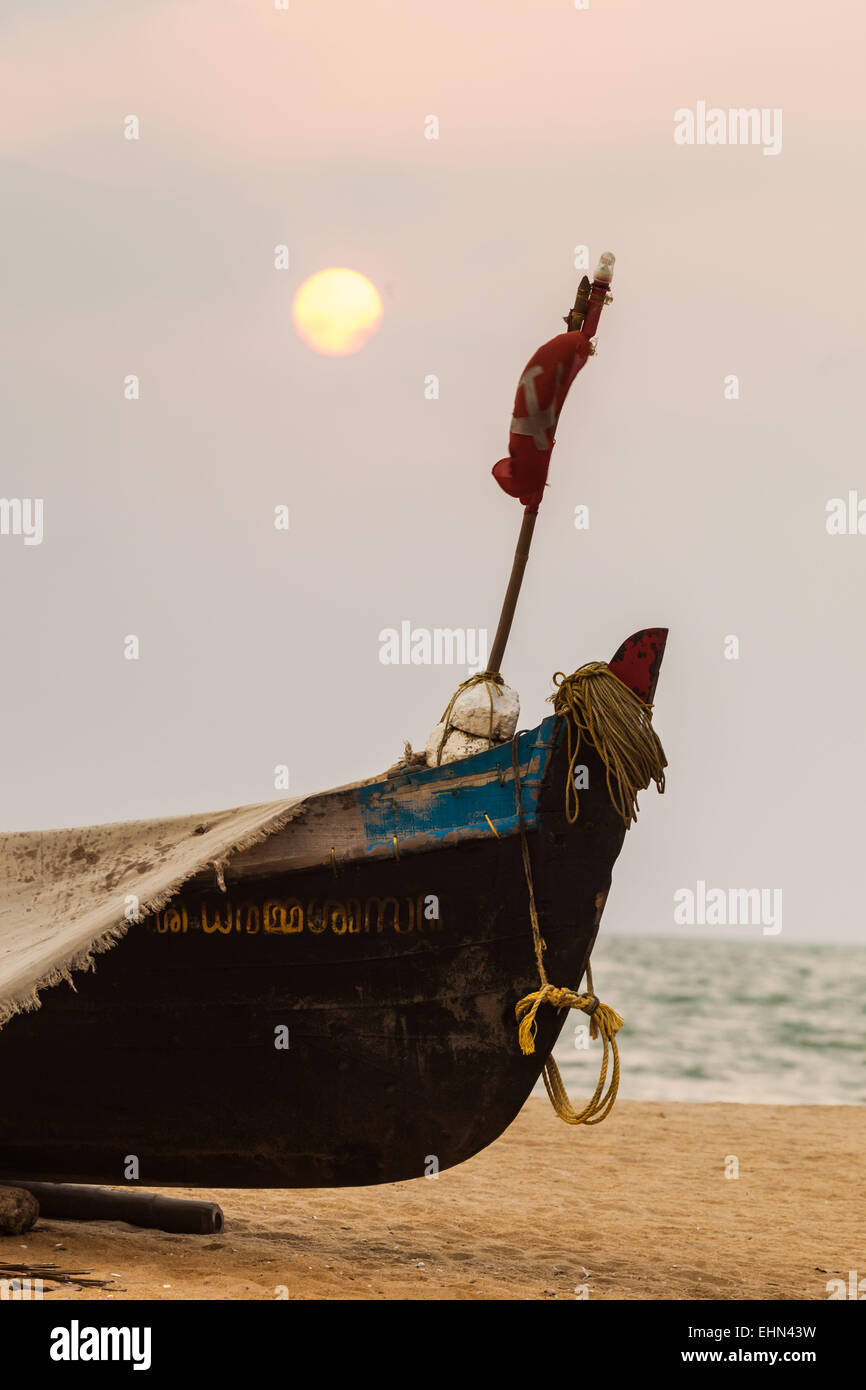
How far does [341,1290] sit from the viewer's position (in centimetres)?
537

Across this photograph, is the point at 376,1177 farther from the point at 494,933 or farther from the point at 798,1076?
the point at 798,1076

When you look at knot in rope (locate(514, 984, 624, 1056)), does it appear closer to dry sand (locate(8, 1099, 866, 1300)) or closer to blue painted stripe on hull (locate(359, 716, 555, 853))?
blue painted stripe on hull (locate(359, 716, 555, 853))

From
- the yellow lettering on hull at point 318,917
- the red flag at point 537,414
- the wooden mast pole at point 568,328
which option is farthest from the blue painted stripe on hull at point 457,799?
the red flag at point 537,414

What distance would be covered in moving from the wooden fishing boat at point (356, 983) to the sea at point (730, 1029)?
433 millimetres

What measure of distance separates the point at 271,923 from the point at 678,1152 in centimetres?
587

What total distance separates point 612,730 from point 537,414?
1.37 m

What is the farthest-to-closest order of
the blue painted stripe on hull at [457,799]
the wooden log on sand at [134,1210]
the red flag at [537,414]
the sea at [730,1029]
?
the sea at [730,1029] < the wooden log on sand at [134,1210] < the red flag at [537,414] < the blue painted stripe on hull at [457,799]

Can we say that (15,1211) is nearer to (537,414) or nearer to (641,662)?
(641,662)

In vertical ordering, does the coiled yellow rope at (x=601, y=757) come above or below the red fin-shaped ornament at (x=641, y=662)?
below

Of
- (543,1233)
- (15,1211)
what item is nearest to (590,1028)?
(543,1233)

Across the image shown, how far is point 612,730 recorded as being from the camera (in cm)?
550

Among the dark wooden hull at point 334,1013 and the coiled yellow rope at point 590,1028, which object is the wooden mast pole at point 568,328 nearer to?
the dark wooden hull at point 334,1013

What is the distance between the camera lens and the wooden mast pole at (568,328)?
590 cm
